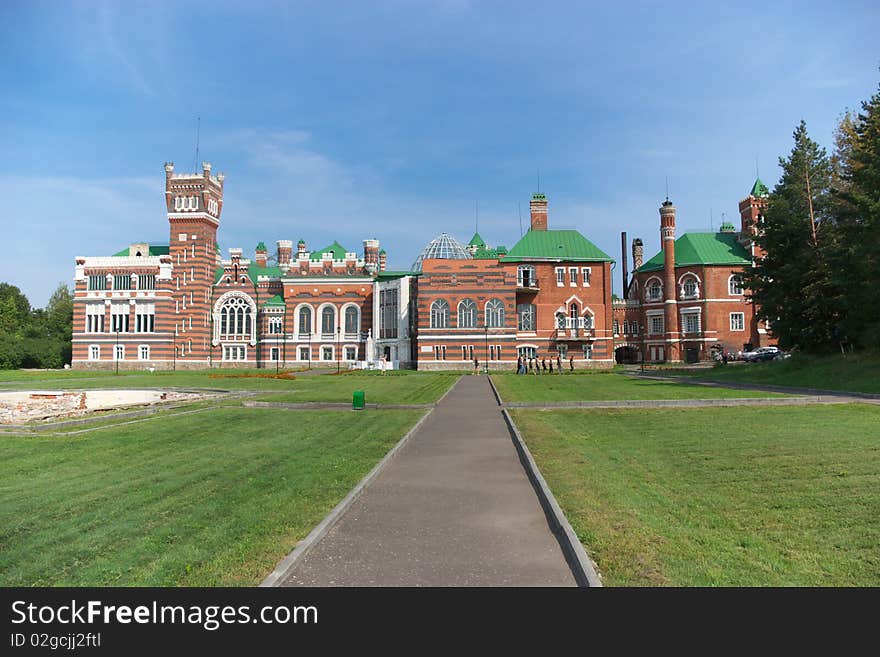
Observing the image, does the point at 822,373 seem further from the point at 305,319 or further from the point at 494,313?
the point at 305,319

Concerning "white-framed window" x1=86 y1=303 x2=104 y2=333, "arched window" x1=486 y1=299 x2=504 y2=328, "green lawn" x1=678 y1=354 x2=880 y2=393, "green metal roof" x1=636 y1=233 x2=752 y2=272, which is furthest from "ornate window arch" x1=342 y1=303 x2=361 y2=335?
"green lawn" x1=678 y1=354 x2=880 y2=393

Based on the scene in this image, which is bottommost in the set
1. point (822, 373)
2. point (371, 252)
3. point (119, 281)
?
point (822, 373)

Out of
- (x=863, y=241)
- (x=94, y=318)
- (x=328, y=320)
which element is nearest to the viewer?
(x=863, y=241)

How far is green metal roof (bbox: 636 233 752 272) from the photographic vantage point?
71.2 m

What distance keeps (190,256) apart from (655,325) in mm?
57611

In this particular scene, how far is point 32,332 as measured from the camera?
276 ft

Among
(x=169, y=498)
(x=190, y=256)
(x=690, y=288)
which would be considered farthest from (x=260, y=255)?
(x=169, y=498)

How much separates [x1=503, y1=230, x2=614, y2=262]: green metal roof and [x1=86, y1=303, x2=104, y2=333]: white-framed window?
4971 centimetres

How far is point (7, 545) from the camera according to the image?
287 inches

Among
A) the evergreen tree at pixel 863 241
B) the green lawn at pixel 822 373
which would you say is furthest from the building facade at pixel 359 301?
the evergreen tree at pixel 863 241
